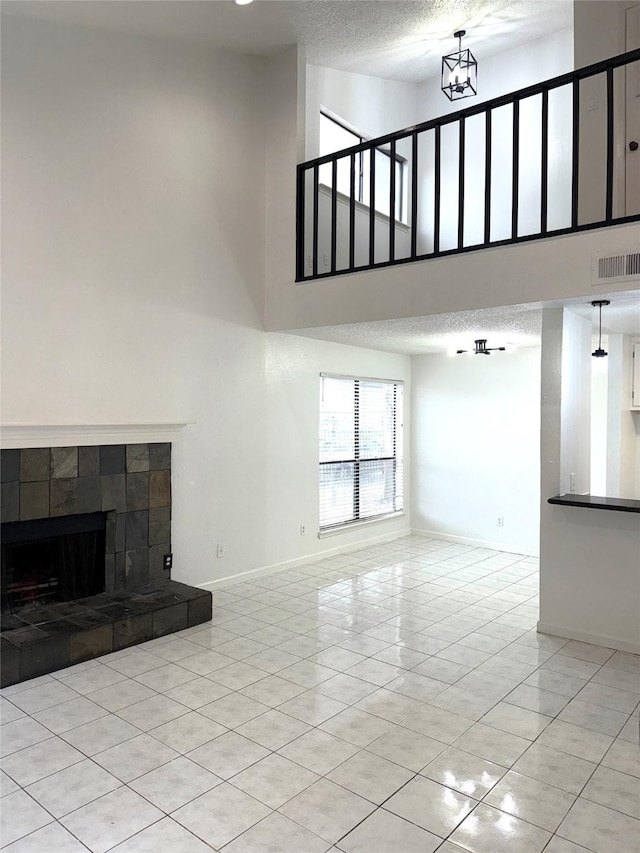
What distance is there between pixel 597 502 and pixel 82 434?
136 inches

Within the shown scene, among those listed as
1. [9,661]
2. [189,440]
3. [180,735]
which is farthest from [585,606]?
[9,661]

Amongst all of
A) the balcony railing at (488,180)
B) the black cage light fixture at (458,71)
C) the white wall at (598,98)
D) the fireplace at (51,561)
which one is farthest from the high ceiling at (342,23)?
the fireplace at (51,561)

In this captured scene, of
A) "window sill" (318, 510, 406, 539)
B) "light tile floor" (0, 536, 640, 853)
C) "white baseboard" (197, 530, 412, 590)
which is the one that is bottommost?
"light tile floor" (0, 536, 640, 853)

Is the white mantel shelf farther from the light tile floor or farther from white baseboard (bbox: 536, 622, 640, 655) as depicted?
white baseboard (bbox: 536, 622, 640, 655)

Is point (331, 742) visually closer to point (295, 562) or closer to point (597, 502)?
point (597, 502)

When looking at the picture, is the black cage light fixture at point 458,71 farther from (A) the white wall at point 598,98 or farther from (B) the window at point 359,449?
(B) the window at point 359,449

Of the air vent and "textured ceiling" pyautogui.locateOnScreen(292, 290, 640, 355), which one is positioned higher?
the air vent

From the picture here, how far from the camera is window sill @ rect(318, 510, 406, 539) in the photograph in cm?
641

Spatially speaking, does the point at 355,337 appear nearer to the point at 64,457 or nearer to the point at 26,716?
the point at 64,457

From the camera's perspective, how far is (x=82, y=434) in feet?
13.7

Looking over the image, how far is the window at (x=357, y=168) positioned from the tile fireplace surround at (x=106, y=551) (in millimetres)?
3102

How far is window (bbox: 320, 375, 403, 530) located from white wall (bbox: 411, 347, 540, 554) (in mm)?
334

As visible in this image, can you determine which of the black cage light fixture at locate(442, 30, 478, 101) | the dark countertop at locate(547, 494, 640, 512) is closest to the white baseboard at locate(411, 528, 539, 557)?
the dark countertop at locate(547, 494, 640, 512)

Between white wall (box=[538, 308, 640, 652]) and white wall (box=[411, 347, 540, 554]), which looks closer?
white wall (box=[538, 308, 640, 652])
